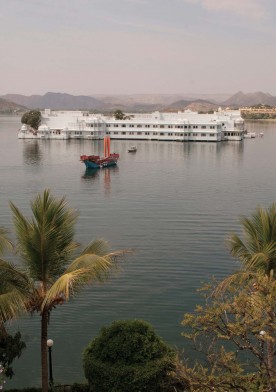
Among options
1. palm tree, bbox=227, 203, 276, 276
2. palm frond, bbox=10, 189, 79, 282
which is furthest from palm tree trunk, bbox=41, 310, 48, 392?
palm tree, bbox=227, 203, 276, 276

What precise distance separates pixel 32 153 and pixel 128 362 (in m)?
63.9

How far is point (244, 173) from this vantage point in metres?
52.2

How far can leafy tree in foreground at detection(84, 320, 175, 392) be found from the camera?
9.47m

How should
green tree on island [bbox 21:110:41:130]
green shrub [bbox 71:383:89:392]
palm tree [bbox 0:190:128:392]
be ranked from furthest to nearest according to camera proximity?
1. green tree on island [bbox 21:110:41:130]
2. green shrub [bbox 71:383:89:392]
3. palm tree [bbox 0:190:128:392]

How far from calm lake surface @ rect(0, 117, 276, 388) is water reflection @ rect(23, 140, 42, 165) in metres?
0.27

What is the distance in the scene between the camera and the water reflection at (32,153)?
202 feet

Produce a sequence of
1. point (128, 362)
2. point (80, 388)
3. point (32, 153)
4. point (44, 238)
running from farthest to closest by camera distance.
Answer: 1. point (32, 153)
2. point (80, 388)
3. point (128, 362)
4. point (44, 238)

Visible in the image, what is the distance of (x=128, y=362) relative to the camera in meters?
9.59

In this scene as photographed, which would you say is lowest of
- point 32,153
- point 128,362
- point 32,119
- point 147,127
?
point 128,362

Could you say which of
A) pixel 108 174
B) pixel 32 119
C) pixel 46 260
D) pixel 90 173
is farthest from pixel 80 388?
pixel 32 119

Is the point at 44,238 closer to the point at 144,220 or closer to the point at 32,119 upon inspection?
the point at 144,220

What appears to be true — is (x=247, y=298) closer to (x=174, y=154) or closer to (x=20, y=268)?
(x=20, y=268)

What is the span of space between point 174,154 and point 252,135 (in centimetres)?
4080

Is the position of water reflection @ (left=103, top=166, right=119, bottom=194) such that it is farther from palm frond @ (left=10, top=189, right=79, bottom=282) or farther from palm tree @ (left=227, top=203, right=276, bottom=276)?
palm frond @ (left=10, top=189, right=79, bottom=282)
